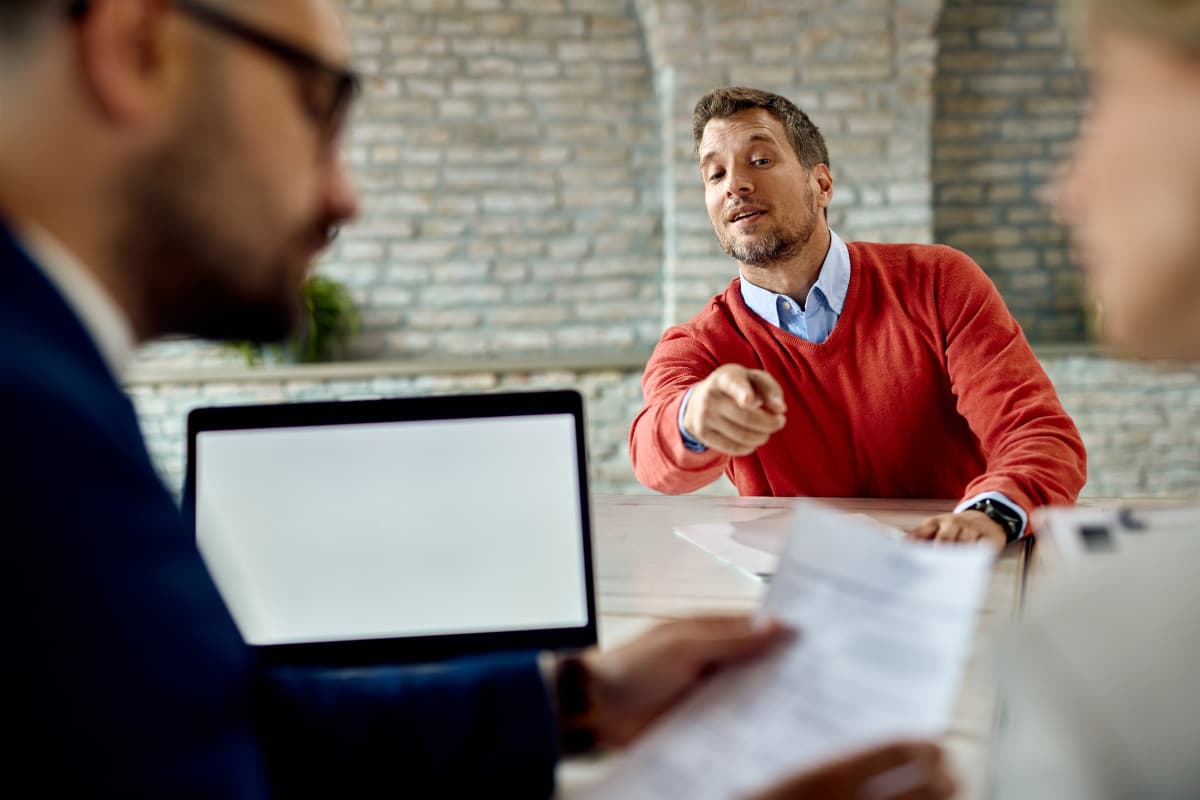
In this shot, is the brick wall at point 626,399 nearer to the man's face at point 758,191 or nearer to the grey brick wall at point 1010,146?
the grey brick wall at point 1010,146

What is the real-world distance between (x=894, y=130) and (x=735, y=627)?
336cm

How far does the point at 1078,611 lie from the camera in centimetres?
44

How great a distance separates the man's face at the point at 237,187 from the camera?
553 mm

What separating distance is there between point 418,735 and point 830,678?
0.98ft

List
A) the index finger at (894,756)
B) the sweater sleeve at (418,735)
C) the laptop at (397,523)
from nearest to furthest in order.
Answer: the index finger at (894,756)
the sweater sleeve at (418,735)
the laptop at (397,523)

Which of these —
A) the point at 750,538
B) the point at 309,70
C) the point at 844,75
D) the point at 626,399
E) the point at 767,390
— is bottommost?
the point at 626,399

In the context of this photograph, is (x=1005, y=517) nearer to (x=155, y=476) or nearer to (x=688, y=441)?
(x=688, y=441)

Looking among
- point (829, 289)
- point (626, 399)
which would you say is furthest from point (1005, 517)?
point (626, 399)

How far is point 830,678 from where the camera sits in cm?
58

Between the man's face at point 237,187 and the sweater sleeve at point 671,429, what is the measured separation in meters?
0.84

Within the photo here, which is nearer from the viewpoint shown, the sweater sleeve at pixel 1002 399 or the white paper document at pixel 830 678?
the white paper document at pixel 830 678

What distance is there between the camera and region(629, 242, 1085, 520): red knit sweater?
148 cm

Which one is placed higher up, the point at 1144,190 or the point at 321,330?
the point at 1144,190

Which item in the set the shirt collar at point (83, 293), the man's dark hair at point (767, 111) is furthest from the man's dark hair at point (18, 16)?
the man's dark hair at point (767, 111)
